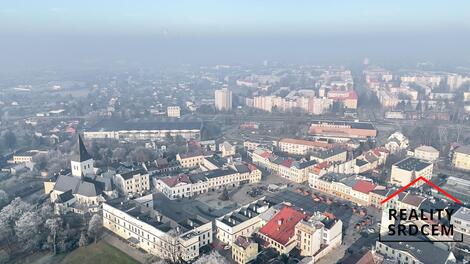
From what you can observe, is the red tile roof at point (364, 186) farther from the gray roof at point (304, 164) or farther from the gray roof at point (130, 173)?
the gray roof at point (130, 173)

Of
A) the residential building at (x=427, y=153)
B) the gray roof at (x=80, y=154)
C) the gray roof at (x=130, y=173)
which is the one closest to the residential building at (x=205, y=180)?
the gray roof at (x=130, y=173)

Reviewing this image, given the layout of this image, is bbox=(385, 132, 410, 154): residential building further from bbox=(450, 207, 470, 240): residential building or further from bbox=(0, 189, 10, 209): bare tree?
bbox=(0, 189, 10, 209): bare tree

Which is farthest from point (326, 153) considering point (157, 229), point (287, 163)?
point (157, 229)

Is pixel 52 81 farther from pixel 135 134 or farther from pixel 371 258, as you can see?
pixel 371 258

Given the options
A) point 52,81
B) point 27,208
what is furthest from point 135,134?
point 52,81

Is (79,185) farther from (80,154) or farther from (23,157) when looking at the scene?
(23,157)

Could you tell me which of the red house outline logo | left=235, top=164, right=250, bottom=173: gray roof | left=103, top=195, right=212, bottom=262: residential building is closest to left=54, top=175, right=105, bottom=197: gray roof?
left=103, top=195, right=212, bottom=262: residential building
